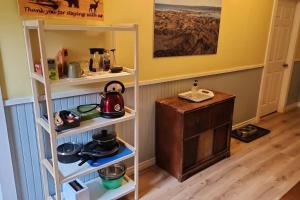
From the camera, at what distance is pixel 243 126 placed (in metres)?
3.71

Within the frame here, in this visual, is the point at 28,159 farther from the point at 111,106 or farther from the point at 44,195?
the point at 111,106

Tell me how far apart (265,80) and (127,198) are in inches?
116

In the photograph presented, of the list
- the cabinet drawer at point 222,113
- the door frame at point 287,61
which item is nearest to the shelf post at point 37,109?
the cabinet drawer at point 222,113

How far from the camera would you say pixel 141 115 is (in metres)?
2.41

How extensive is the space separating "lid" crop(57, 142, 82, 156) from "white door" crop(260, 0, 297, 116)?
10.3 feet

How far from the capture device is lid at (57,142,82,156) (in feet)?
5.86

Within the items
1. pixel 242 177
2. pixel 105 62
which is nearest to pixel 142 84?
pixel 105 62

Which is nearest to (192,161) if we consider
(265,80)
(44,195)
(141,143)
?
(141,143)

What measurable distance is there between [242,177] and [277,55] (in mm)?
2444

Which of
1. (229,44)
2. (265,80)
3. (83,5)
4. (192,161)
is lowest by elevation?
(192,161)

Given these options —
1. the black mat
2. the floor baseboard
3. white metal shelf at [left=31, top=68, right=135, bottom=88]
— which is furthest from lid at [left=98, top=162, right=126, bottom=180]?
the floor baseboard

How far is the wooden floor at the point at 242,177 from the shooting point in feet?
7.25

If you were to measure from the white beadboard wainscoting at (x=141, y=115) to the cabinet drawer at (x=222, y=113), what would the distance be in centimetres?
42

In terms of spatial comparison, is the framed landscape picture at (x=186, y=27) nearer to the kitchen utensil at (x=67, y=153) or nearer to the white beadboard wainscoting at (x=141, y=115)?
the white beadboard wainscoting at (x=141, y=115)
